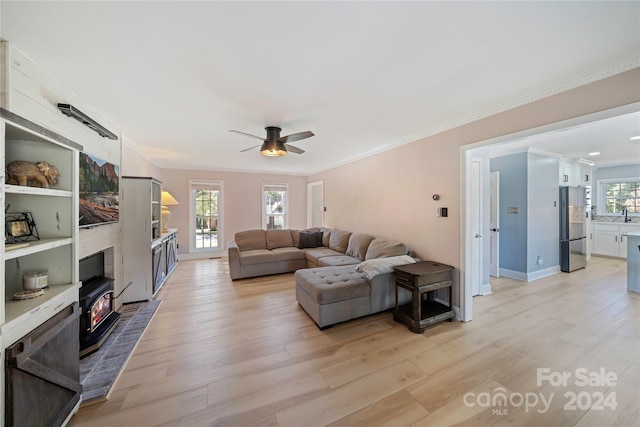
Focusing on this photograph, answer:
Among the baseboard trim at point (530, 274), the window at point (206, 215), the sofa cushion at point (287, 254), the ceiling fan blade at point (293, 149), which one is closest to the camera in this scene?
the ceiling fan blade at point (293, 149)

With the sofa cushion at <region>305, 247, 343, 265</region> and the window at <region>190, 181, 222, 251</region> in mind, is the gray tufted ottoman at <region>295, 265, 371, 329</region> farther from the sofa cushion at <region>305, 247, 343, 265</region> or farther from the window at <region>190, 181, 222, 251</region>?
the window at <region>190, 181, 222, 251</region>

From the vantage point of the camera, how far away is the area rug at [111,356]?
1.77m

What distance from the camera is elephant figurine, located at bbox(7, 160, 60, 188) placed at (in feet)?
4.73

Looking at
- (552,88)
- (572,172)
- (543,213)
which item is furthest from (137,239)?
(572,172)

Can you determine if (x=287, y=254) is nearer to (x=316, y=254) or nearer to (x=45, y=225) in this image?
(x=316, y=254)

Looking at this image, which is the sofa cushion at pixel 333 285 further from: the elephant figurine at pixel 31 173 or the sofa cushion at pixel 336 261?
the elephant figurine at pixel 31 173

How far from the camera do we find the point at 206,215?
6594mm

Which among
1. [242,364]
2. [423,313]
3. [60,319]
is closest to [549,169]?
[423,313]

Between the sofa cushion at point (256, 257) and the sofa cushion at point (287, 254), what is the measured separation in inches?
3.8

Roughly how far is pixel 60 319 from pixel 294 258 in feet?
12.0

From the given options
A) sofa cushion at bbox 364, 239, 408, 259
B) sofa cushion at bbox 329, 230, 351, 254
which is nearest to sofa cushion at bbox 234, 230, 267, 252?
sofa cushion at bbox 329, 230, 351, 254

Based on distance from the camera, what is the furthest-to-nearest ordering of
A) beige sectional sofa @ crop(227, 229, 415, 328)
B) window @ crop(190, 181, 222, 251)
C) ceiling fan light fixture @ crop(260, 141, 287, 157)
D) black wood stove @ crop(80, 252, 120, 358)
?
window @ crop(190, 181, 222, 251) < ceiling fan light fixture @ crop(260, 141, 287, 157) < beige sectional sofa @ crop(227, 229, 415, 328) < black wood stove @ crop(80, 252, 120, 358)

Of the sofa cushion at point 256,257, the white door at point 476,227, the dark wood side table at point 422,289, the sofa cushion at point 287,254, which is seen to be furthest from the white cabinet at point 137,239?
the white door at point 476,227

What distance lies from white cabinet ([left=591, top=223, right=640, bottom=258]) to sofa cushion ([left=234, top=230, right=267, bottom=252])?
899cm
